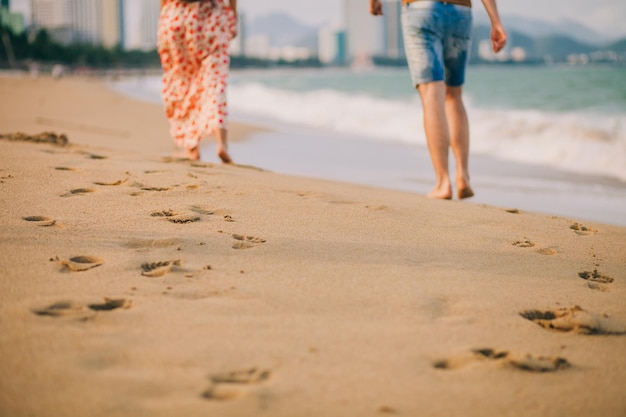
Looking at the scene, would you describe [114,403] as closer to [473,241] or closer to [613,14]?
[473,241]

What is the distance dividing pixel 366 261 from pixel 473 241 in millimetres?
603

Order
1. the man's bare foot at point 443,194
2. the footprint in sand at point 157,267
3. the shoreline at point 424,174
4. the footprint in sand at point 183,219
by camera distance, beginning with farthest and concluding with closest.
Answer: the shoreline at point 424,174 → the man's bare foot at point 443,194 → the footprint in sand at point 183,219 → the footprint in sand at point 157,267

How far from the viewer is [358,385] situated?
1.34 meters

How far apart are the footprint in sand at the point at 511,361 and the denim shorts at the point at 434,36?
8.71ft

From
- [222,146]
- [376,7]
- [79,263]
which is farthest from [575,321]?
[222,146]

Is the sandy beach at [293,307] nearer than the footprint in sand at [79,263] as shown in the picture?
Yes

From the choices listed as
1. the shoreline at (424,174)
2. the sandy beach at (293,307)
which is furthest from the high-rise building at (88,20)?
the sandy beach at (293,307)

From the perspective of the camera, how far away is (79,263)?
199 cm

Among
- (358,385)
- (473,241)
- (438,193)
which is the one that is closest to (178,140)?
(438,193)

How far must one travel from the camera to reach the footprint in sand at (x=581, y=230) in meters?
2.94

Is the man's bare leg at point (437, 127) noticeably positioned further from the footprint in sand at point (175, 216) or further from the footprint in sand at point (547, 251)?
the footprint in sand at point (175, 216)

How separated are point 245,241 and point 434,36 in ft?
7.13

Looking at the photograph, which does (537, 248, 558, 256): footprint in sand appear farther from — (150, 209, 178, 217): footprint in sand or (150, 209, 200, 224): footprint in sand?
(150, 209, 178, 217): footprint in sand

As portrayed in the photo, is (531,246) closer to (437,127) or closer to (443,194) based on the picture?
(443,194)
